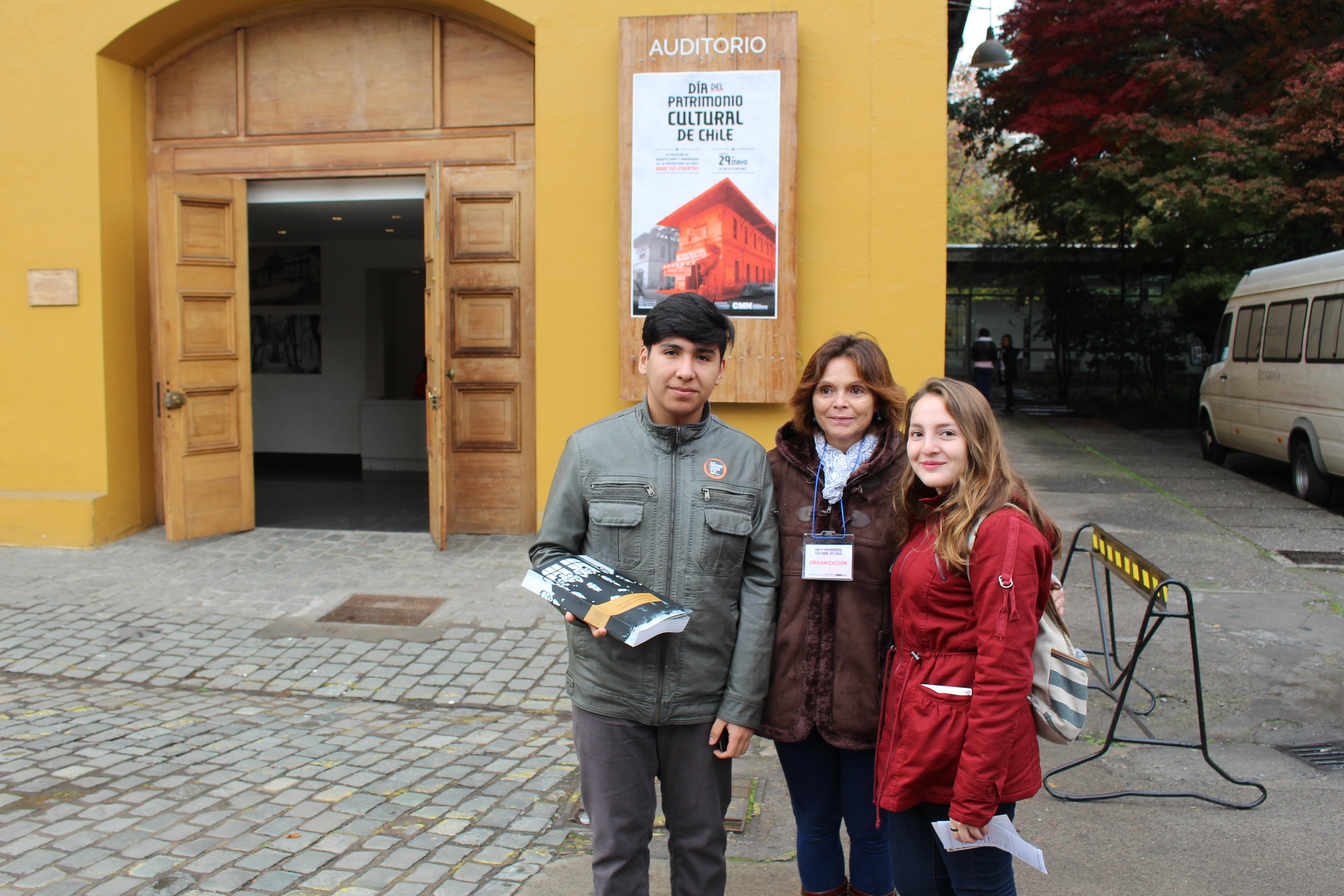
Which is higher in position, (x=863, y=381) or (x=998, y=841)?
(x=863, y=381)

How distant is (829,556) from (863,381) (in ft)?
1.64

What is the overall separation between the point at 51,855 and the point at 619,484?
2568 mm

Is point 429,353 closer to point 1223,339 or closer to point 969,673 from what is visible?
point 969,673

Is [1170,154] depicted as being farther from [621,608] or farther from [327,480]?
[621,608]

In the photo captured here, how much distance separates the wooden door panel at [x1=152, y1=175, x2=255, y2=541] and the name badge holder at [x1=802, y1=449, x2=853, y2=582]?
270 inches

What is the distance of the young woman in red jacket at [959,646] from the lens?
2.30 metres

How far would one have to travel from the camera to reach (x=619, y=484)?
268 cm

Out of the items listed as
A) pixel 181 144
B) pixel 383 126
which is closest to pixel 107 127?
pixel 181 144

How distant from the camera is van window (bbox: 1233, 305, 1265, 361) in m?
12.8

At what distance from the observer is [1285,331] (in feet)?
39.4

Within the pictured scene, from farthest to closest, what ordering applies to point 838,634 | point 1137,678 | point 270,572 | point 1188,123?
point 1188,123 → point 270,572 → point 1137,678 → point 838,634

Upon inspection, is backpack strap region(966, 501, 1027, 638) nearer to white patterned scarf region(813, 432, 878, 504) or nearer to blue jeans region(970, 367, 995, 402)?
white patterned scarf region(813, 432, 878, 504)

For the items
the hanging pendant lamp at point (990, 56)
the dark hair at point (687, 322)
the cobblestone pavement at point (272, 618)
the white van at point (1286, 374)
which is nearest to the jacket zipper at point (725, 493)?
the dark hair at point (687, 322)

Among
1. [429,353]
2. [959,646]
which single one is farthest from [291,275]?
[959,646]
